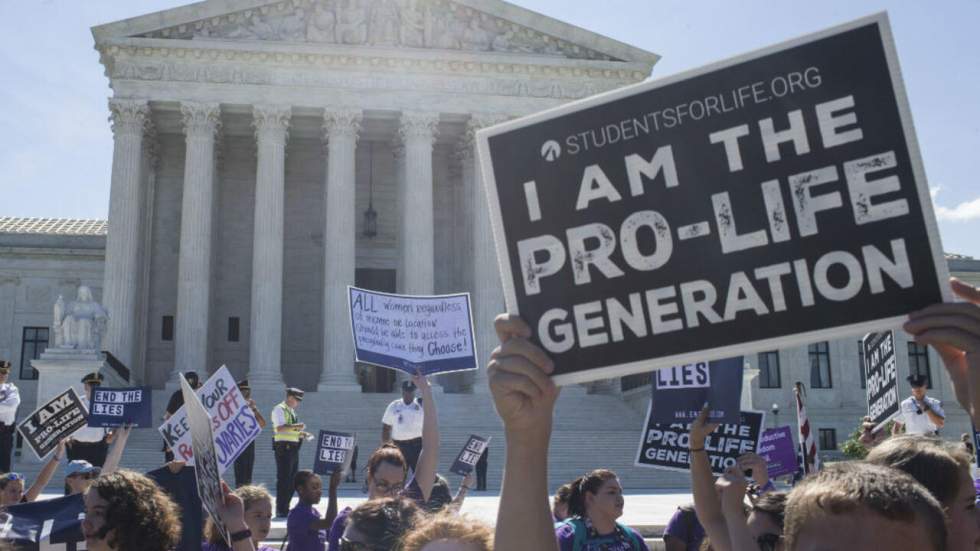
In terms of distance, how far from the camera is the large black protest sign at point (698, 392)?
18.2ft

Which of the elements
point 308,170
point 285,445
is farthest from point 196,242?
point 285,445

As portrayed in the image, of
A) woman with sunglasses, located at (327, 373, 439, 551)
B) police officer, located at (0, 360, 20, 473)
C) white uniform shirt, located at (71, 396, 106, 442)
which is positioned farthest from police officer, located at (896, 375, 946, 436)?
police officer, located at (0, 360, 20, 473)

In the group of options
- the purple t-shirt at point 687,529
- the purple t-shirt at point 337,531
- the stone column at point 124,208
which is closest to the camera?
the purple t-shirt at point 337,531

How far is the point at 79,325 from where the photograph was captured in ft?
104

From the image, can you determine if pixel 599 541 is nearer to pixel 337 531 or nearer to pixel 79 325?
pixel 337 531

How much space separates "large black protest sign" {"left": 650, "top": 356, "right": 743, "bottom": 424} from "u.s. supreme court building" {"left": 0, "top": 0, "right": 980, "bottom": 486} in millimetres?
26988

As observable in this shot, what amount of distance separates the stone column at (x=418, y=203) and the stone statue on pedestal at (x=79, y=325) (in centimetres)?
1140

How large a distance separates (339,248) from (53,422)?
84.8 ft

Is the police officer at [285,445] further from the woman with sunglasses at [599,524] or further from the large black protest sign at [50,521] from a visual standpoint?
the woman with sunglasses at [599,524]

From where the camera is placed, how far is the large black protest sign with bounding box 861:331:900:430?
952cm

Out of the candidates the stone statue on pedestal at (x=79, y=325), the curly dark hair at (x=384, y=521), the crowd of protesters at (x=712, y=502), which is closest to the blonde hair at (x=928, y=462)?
the crowd of protesters at (x=712, y=502)

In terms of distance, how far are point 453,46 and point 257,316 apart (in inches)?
527

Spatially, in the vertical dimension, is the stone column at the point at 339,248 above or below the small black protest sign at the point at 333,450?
above

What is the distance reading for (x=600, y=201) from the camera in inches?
134
